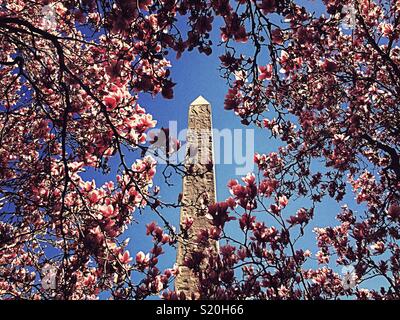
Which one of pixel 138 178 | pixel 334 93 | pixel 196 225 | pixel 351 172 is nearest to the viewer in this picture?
pixel 138 178

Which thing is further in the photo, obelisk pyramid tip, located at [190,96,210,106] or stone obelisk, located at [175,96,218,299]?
obelisk pyramid tip, located at [190,96,210,106]

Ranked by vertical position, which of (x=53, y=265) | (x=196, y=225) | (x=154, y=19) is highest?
(x=154, y=19)

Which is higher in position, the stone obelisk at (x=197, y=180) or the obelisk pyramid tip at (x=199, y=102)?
the obelisk pyramid tip at (x=199, y=102)

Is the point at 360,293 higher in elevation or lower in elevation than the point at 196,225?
lower

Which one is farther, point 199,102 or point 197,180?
point 199,102

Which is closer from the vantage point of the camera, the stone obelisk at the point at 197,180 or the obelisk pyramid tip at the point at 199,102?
the stone obelisk at the point at 197,180

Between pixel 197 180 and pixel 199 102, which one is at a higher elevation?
pixel 199 102

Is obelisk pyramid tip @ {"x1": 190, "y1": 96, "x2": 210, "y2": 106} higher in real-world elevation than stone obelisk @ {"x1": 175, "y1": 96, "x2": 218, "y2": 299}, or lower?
higher
